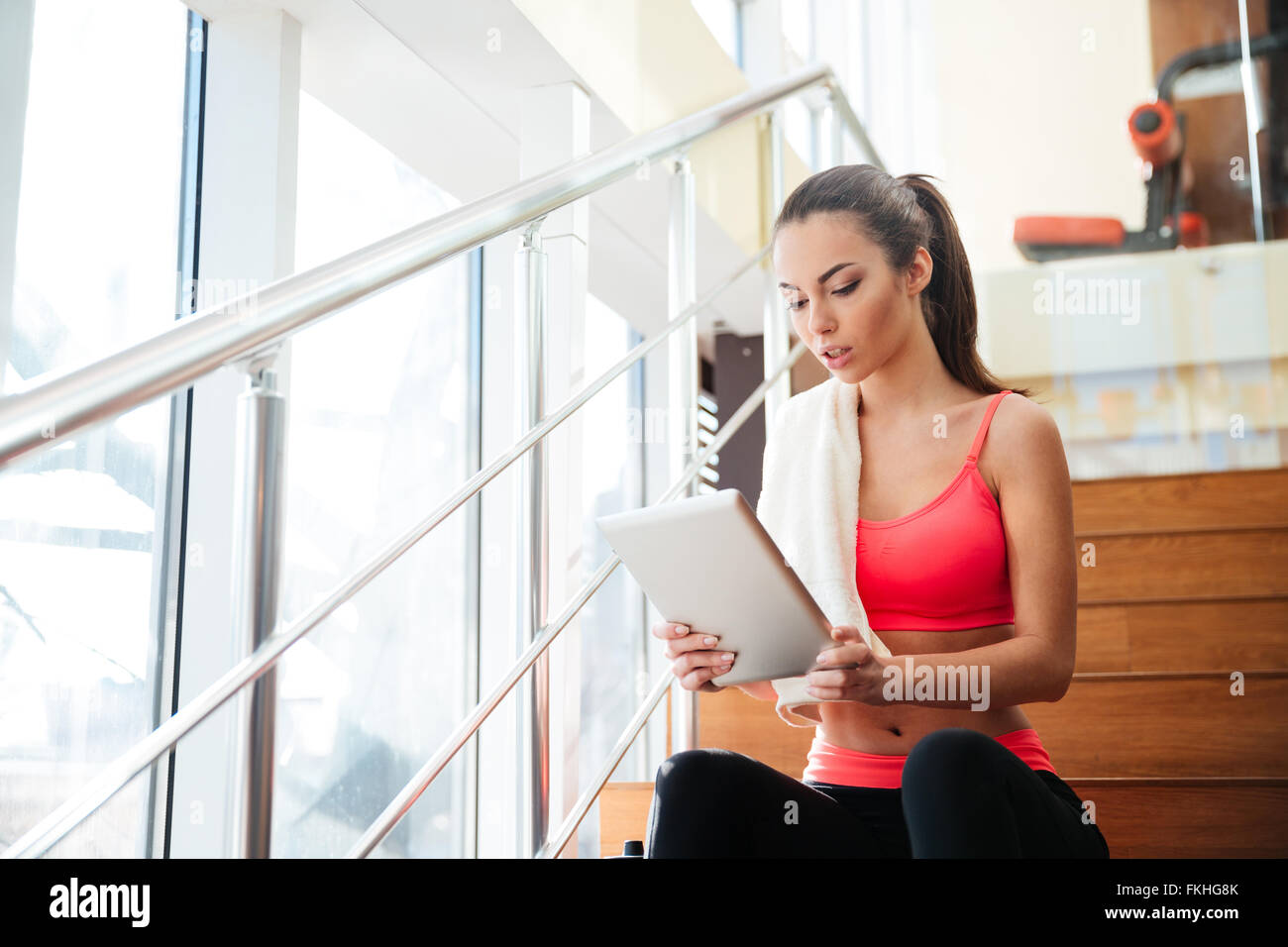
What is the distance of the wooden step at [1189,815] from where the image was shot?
121 cm

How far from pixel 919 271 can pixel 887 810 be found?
49cm

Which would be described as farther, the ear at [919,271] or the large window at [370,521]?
the large window at [370,521]

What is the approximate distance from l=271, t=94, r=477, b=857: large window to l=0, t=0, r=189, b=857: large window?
26 centimetres

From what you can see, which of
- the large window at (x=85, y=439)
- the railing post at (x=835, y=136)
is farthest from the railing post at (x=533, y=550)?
the railing post at (x=835, y=136)

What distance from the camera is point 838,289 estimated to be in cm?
104

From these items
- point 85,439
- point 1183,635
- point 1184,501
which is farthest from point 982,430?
point 1184,501

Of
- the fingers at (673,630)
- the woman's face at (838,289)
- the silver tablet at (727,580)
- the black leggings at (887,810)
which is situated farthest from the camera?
the woman's face at (838,289)

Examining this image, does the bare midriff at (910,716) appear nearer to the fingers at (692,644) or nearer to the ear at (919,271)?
the fingers at (692,644)

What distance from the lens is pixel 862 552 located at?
1.03 m

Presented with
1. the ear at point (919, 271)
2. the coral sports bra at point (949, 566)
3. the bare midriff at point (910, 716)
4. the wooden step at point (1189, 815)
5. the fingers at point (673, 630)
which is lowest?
the wooden step at point (1189, 815)

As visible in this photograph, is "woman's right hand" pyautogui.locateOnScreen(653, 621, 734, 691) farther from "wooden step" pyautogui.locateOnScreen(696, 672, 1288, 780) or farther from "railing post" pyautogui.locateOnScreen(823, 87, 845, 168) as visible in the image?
"railing post" pyautogui.locateOnScreen(823, 87, 845, 168)

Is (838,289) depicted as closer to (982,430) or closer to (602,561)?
(982,430)
